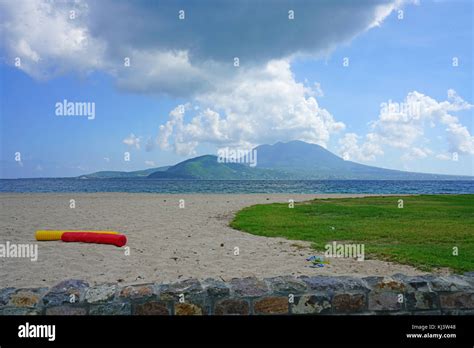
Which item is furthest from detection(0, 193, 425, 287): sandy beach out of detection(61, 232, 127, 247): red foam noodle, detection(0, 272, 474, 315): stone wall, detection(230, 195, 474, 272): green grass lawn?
detection(0, 272, 474, 315): stone wall

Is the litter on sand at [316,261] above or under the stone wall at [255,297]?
under

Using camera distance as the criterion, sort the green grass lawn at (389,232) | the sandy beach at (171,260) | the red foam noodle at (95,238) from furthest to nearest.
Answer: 1. the red foam noodle at (95,238)
2. the green grass lawn at (389,232)
3. the sandy beach at (171,260)

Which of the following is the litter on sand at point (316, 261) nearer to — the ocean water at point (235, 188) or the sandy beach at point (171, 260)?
the sandy beach at point (171, 260)

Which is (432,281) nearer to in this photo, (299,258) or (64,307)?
(299,258)

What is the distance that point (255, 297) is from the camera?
600 centimetres

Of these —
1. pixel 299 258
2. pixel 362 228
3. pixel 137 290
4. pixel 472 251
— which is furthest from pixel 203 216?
pixel 137 290

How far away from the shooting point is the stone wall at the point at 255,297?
19.2ft

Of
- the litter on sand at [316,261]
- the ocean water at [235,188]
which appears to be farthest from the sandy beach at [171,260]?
the ocean water at [235,188]

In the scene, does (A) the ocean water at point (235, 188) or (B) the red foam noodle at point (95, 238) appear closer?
(B) the red foam noodle at point (95, 238)

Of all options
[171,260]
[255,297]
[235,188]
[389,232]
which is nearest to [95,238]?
[171,260]

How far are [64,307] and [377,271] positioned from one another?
6.50 meters

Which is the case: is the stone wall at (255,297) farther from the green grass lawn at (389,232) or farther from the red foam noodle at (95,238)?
the red foam noodle at (95,238)

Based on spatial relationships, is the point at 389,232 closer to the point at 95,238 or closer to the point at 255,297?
the point at 95,238

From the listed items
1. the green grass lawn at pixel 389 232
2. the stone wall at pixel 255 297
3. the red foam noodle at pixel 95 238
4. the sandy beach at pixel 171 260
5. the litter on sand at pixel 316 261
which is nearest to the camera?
the stone wall at pixel 255 297
